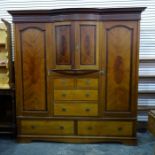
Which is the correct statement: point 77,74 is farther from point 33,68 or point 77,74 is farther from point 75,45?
point 33,68

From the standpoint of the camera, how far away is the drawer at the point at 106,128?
2.89m

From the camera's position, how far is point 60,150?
9.18ft

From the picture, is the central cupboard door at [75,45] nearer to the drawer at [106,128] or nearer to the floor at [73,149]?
the drawer at [106,128]

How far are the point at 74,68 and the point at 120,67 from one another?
609 millimetres

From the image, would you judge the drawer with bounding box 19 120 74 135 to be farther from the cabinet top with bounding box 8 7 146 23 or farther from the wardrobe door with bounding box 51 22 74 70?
the cabinet top with bounding box 8 7 146 23

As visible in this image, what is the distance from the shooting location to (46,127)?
2.98 meters

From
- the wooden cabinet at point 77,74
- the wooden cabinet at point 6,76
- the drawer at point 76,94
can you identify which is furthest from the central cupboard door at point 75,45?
the wooden cabinet at point 6,76

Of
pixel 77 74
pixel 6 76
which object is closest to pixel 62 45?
pixel 77 74

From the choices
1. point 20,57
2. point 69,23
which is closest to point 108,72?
Result: point 69,23

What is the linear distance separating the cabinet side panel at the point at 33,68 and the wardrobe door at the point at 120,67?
87cm

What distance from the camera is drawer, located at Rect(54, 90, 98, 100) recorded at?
288 cm

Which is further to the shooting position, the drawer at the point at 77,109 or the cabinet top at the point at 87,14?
the drawer at the point at 77,109

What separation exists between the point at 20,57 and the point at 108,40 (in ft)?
3.95

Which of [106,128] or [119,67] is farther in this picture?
[106,128]
